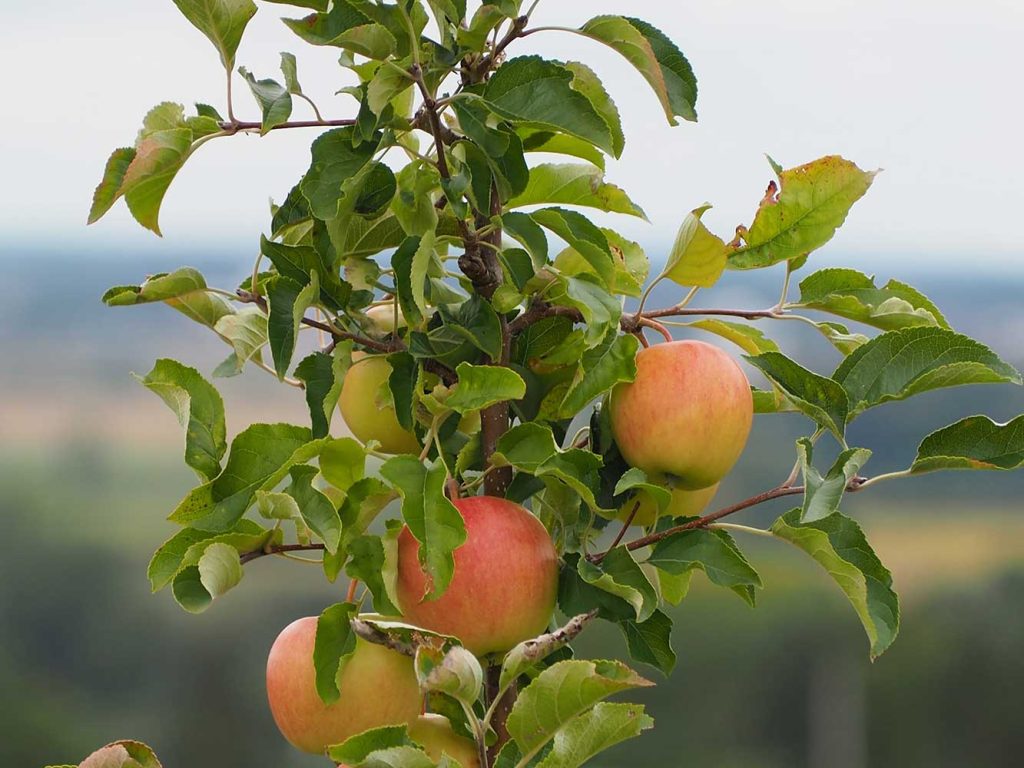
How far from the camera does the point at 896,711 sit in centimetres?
308

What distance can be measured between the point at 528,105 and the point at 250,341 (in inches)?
10.9

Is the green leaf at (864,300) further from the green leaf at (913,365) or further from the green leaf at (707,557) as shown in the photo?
the green leaf at (707,557)

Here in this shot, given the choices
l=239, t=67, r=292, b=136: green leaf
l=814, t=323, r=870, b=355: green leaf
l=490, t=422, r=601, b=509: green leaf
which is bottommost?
l=490, t=422, r=601, b=509: green leaf

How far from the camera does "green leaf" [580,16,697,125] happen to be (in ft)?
2.51

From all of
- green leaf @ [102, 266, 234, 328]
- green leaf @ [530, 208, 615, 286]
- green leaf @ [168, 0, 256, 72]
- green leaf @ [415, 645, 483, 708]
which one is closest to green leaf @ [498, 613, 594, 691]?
green leaf @ [415, 645, 483, 708]

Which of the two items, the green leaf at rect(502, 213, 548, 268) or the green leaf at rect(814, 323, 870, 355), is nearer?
the green leaf at rect(502, 213, 548, 268)

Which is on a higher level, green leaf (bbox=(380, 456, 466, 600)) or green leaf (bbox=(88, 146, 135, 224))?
green leaf (bbox=(88, 146, 135, 224))

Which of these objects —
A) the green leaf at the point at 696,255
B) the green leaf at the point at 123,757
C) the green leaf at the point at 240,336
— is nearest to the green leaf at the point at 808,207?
the green leaf at the point at 696,255

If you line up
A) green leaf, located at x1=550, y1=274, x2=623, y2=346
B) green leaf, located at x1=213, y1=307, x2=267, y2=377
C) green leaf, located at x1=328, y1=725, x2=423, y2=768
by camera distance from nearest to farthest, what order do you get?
green leaf, located at x1=328, y1=725, x2=423, y2=768, green leaf, located at x1=550, y1=274, x2=623, y2=346, green leaf, located at x1=213, y1=307, x2=267, y2=377

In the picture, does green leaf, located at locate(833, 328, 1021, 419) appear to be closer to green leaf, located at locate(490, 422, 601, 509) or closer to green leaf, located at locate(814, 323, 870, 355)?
green leaf, located at locate(814, 323, 870, 355)

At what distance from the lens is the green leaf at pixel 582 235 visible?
2.51ft

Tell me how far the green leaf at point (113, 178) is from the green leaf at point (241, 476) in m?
0.19

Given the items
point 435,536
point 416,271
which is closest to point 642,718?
point 435,536

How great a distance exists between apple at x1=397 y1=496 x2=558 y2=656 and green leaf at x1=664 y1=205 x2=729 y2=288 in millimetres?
205
